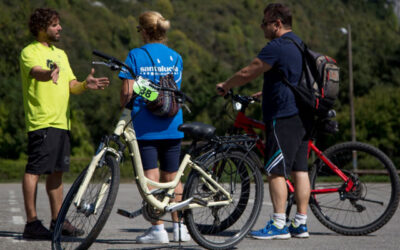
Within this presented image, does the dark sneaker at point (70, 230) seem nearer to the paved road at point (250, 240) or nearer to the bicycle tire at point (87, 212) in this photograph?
the bicycle tire at point (87, 212)

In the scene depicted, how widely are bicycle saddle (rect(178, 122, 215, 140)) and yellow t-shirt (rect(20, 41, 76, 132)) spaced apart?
1.47 m

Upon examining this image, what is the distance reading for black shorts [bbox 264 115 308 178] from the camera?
18.0ft

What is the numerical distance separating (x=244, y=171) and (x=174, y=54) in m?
1.14

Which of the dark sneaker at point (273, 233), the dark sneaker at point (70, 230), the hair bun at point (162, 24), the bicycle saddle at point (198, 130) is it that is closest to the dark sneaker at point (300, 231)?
the dark sneaker at point (273, 233)

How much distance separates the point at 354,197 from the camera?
6.10 m

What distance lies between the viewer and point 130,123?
4.87 metres

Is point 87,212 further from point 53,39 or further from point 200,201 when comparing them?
point 53,39

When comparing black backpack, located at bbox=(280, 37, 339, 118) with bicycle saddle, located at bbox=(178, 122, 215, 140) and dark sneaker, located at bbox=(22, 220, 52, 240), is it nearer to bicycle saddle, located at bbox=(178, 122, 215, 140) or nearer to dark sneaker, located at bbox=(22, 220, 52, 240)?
bicycle saddle, located at bbox=(178, 122, 215, 140)

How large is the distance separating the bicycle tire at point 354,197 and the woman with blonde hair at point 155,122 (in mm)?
1414

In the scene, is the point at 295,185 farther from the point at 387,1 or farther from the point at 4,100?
the point at 387,1

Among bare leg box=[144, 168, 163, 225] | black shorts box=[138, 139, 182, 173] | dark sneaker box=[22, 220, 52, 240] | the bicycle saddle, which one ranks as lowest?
dark sneaker box=[22, 220, 52, 240]

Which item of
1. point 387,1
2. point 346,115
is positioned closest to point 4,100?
point 346,115

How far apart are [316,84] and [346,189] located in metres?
1.13

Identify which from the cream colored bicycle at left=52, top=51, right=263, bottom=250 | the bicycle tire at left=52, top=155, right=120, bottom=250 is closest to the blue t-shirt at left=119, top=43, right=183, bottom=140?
the cream colored bicycle at left=52, top=51, right=263, bottom=250
